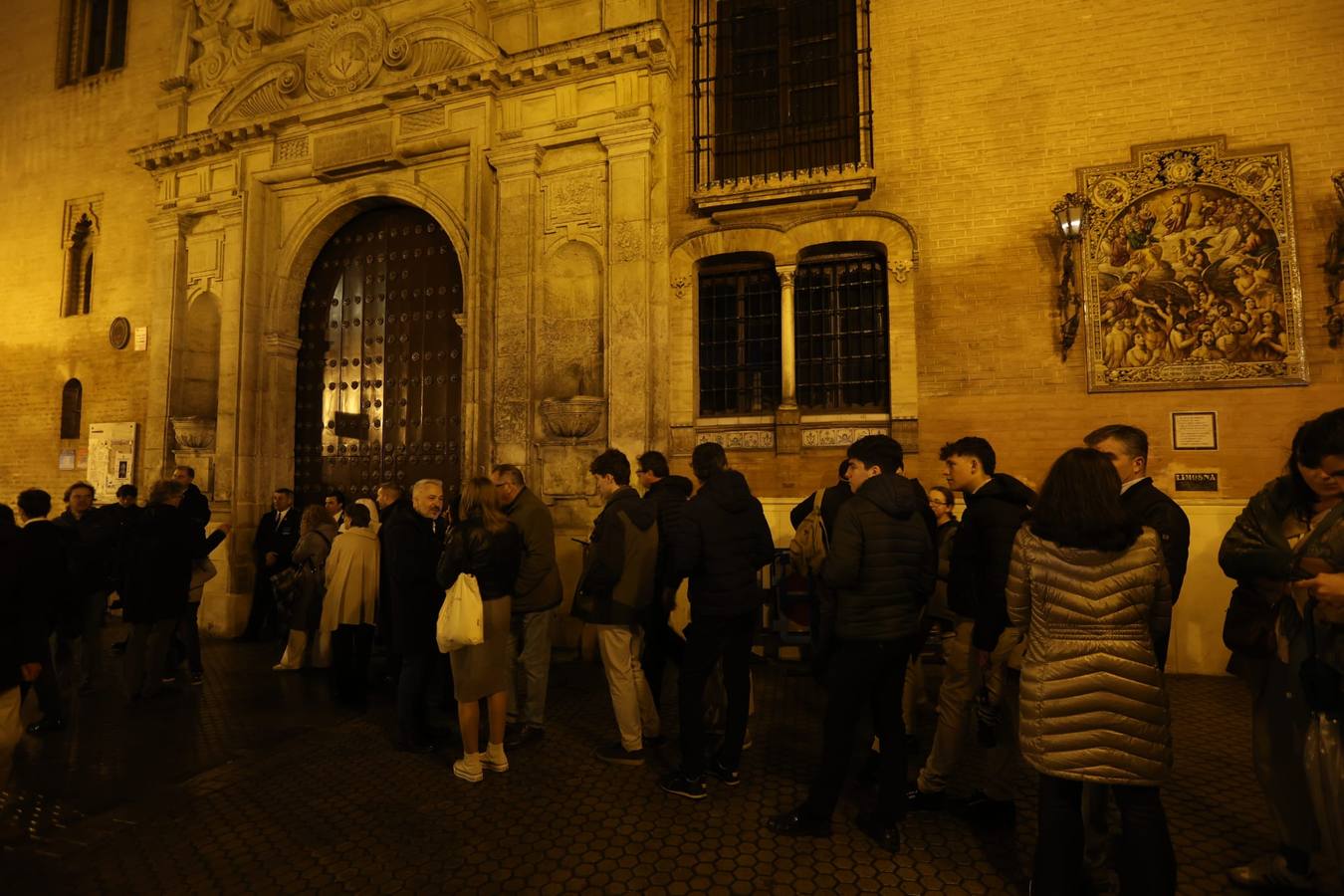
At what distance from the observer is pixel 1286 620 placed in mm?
3039

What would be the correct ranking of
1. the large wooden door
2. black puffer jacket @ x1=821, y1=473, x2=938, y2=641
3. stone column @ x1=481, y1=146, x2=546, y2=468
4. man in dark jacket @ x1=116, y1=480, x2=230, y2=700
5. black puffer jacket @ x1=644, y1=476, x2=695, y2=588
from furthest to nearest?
the large wooden door
stone column @ x1=481, y1=146, x2=546, y2=468
man in dark jacket @ x1=116, y1=480, x2=230, y2=700
black puffer jacket @ x1=644, y1=476, x2=695, y2=588
black puffer jacket @ x1=821, y1=473, x2=938, y2=641

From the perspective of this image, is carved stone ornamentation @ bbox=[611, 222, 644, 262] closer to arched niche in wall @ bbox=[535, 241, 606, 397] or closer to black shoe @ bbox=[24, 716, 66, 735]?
arched niche in wall @ bbox=[535, 241, 606, 397]

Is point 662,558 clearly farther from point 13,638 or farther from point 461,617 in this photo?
point 13,638

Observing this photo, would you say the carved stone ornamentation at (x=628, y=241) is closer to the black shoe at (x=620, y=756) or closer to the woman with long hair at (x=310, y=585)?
the woman with long hair at (x=310, y=585)

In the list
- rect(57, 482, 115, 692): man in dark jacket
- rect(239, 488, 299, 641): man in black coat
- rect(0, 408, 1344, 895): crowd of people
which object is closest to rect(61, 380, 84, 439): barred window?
rect(239, 488, 299, 641): man in black coat

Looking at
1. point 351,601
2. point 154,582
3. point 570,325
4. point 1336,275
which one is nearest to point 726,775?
point 351,601

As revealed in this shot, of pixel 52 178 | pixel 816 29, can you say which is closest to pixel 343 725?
pixel 816 29

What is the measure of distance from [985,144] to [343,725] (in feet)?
27.3

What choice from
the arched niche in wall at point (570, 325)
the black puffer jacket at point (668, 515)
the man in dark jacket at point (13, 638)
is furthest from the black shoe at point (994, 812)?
the arched niche in wall at point (570, 325)

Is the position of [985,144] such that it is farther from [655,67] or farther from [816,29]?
[655,67]

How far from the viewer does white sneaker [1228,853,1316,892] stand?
10.3 ft

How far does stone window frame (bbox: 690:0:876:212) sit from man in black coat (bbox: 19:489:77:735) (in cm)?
674

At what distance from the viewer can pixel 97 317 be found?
1181 cm

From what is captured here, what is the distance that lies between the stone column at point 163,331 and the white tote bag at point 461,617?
8.21m
